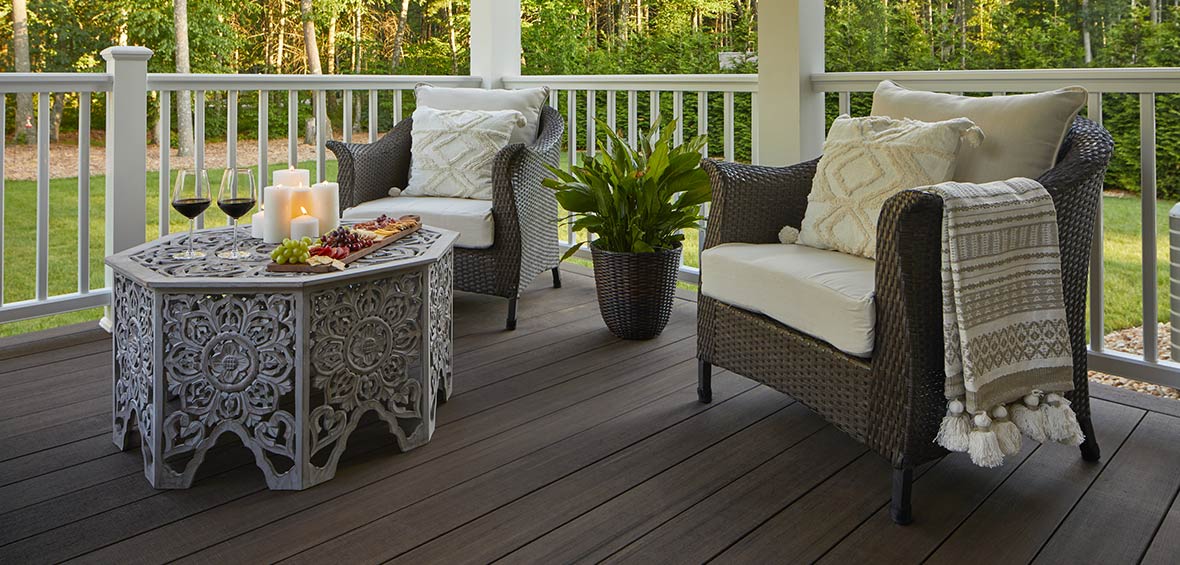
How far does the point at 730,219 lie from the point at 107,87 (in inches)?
95.6

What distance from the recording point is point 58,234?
8.44m

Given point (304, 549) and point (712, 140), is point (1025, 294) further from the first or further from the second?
point (712, 140)

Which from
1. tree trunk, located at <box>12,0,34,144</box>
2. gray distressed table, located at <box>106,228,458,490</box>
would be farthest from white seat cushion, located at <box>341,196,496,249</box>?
tree trunk, located at <box>12,0,34,144</box>

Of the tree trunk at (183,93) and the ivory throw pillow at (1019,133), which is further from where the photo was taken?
the tree trunk at (183,93)

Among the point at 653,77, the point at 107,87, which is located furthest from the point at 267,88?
the point at 653,77

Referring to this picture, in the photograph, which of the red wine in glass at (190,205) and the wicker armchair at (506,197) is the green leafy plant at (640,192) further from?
the red wine in glass at (190,205)

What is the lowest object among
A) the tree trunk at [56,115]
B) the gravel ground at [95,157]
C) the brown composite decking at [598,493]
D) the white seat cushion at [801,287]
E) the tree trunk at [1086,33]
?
the brown composite decking at [598,493]

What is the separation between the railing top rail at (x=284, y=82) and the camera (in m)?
3.62

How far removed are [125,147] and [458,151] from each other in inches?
50.1

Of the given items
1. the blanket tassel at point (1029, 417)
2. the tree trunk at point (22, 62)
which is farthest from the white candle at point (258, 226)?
the tree trunk at point (22, 62)

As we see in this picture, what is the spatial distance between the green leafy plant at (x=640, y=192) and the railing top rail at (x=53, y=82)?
5.63 feet

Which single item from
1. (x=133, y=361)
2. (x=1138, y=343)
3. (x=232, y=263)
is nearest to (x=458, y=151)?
(x=232, y=263)

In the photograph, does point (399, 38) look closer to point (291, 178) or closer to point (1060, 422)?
point (291, 178)

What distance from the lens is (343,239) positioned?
7.75ft
